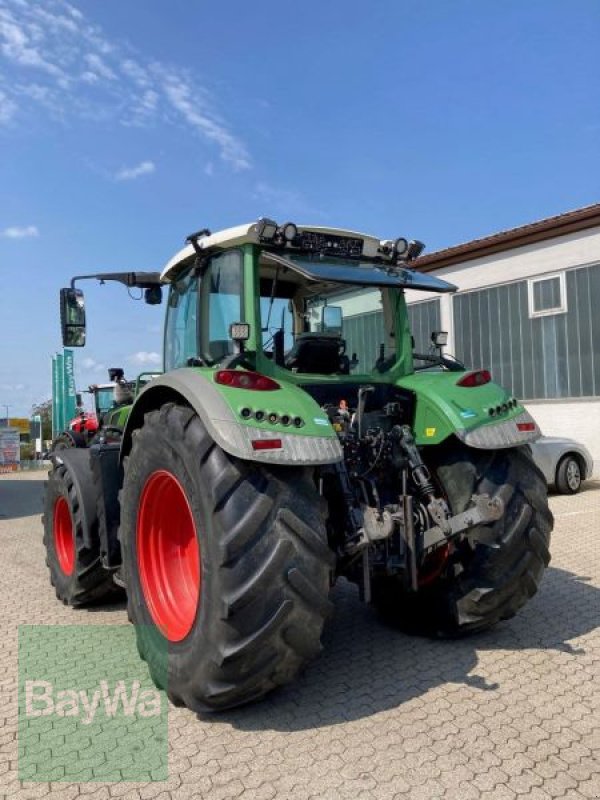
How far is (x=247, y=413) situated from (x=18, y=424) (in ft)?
121

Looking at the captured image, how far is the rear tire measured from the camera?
437 inches

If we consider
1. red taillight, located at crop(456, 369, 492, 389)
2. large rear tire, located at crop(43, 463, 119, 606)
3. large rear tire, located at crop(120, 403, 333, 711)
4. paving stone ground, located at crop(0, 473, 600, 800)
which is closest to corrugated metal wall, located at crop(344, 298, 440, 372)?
red taillight, located at crop(456, 369, 492, 389)

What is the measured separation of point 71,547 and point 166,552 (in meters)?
1.98

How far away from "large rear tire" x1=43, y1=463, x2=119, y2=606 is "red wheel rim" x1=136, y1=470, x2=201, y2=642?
3.71 feet

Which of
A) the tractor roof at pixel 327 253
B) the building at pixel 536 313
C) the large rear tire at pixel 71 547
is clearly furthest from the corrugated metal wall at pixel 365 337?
the building at pixel 536 313

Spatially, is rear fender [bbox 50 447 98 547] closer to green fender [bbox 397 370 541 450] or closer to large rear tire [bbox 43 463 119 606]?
large rear tire [bbox 43 463 119 606]

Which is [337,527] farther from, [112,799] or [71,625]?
[71,625]

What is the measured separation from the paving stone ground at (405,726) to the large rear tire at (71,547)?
589 mm

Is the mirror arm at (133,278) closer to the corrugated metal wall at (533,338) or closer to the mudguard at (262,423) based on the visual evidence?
the mudguard at (262,423)

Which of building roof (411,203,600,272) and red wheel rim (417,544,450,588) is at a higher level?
building roof (411,203,600,272)

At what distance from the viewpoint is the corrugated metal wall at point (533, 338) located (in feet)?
41.5

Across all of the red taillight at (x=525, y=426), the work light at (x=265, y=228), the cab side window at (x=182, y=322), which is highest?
the work light at (x=265, y=228)

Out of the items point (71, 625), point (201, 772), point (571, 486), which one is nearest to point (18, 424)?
point (571, 486)

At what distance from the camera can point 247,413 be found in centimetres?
294
